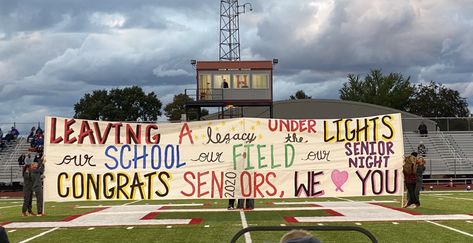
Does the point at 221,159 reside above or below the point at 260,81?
below

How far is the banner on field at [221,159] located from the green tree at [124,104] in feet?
274

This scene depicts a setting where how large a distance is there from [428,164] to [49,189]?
30904 mm

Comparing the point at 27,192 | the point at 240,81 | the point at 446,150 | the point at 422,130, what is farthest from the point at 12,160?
the point at 446,150

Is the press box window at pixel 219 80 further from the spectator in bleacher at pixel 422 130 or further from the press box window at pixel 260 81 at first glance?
the spectator in bleacher at pixel 422 130

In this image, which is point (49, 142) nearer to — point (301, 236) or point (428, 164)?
point (301, 236)

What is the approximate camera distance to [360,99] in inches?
3947

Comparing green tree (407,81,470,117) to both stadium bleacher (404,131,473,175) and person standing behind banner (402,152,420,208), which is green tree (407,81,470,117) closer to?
stadium bleacher (404,131,473,175)

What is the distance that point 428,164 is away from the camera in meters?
39.5

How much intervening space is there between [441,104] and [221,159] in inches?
3368

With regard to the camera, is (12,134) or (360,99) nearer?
(12,134)

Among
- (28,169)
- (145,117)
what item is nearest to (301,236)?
(28,169)

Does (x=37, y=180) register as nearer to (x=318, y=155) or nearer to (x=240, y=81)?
(x=318, y=155)

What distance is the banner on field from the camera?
47.4 feet

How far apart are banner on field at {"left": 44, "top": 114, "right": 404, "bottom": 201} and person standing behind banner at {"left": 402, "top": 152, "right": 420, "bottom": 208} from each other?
2.31 metres
